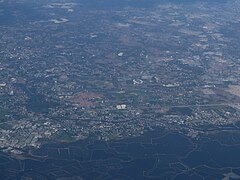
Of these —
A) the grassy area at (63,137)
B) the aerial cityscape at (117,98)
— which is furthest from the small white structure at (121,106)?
the grassy area at (63,137)

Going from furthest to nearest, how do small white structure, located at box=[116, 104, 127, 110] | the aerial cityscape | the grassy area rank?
small white structure, located at box=[116, 104, 127, 110] < the grassy area < the aerial cityscape

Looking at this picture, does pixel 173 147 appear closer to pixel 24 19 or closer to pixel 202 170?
pixel 202 170

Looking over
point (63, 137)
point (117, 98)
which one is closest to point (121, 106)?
point (117, 98)

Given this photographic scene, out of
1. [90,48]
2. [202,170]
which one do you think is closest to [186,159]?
[202,170]

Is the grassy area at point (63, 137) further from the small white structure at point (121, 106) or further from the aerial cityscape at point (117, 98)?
the small white structure at point (121, 106)

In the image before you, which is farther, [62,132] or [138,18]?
[138,18]

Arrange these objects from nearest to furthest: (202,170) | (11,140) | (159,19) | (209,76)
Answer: (202,170) < (11,140) < (209,76) < (159,19)

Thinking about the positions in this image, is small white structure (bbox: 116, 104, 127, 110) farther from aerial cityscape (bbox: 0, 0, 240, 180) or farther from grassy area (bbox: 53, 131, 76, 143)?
grassy area (bbox: 53, 131, 76, 143)

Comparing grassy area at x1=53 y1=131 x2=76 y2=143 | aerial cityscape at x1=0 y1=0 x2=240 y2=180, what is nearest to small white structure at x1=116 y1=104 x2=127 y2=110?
aerial cityscape at x1=0 y1=0 x2=240 y2=180

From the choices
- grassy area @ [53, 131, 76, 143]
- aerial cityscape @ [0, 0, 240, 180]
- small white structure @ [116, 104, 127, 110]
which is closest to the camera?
aerial cityscape @ [0, 0, 240, 180]
